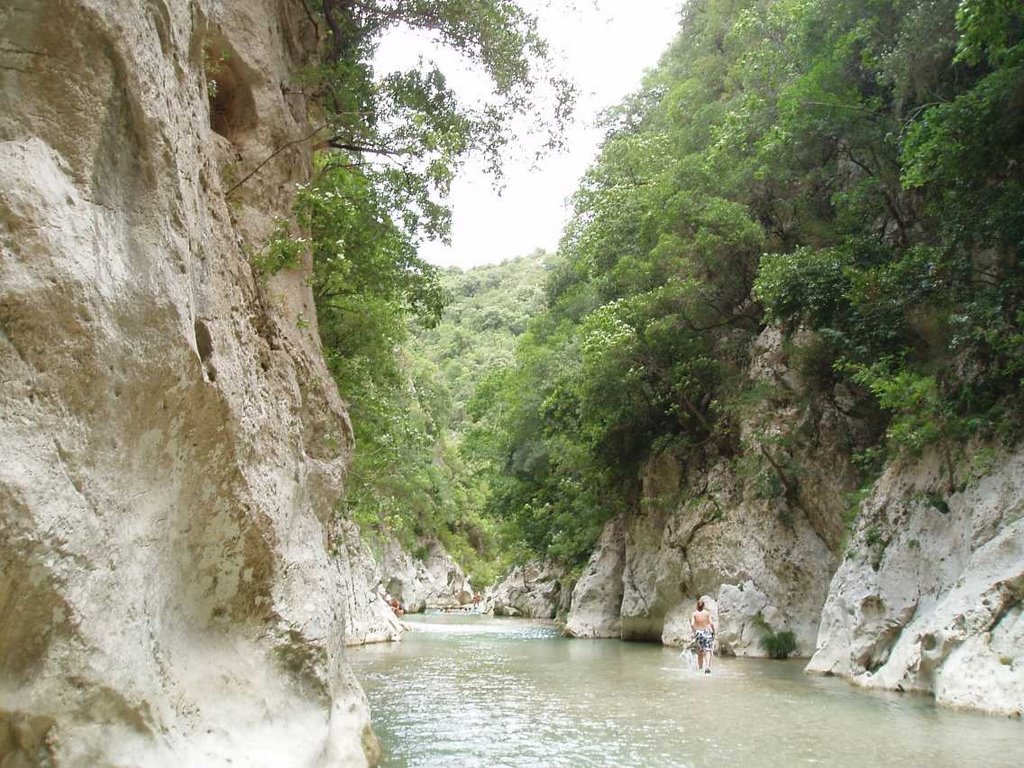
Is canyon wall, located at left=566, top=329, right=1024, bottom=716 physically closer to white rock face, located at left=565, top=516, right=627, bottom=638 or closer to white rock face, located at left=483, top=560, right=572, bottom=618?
white rock face, located at left=565, top=516, right=627, bottom=638

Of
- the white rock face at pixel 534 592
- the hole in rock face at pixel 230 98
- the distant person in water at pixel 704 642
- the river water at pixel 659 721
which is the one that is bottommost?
the river water at pixel 659 721

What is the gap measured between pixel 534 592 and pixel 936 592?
1318 inches

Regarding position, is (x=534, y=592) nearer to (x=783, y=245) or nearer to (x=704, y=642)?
(x=783, y=245)

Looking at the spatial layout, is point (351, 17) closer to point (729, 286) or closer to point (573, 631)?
point (729, 286)

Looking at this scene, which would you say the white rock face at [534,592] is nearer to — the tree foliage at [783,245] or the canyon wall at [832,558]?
the tree foliage at [783,245]

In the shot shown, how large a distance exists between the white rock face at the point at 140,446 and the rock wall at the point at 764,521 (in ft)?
47.9

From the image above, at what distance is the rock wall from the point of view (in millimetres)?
19969

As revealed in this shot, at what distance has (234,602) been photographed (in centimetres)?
652

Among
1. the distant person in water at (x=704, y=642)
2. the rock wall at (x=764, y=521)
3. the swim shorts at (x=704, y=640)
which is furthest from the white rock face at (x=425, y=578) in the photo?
the swim shorts at (x=704, y=640)

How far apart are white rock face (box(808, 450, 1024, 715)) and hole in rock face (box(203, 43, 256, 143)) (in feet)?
37.5

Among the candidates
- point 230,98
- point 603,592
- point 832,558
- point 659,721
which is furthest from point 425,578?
point 230,98

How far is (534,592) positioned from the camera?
148 feet

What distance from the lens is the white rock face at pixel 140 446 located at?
4.45 m

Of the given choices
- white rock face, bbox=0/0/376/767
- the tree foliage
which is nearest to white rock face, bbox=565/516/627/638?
the tree foliage
